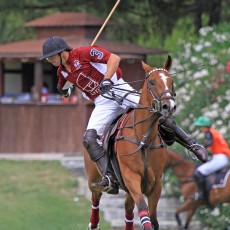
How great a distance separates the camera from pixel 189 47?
80.9 ft

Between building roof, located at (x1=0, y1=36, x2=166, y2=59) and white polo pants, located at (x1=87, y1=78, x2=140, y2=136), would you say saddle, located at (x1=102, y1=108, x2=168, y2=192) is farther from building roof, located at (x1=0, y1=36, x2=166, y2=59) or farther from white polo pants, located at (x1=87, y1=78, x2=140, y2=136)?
building roof, located at (x1=0, y1=36, x2=166, y2=59)

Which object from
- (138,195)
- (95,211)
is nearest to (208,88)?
(95,211)

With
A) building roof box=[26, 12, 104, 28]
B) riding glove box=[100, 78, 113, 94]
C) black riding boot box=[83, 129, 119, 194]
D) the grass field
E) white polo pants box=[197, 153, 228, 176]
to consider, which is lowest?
the grass field

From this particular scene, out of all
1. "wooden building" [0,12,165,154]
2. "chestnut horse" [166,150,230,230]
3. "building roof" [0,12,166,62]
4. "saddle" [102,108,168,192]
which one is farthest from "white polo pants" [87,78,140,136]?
"wooden building" [0,12,165,154]

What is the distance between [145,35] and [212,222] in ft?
31.5

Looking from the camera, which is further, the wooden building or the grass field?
the wooden building

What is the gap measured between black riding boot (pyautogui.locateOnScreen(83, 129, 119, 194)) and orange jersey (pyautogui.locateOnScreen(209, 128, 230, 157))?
7.46m

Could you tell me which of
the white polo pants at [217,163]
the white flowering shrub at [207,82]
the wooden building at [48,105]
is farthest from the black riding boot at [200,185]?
the wooden building at [48,105]

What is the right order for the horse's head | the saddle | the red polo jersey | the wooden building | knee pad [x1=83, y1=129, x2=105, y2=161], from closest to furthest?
1. the horse's head
2. the saddle
3. the red polo jersey
4. knee pad [x1=83, y1=129, x2=105, y2=161]
5. the wooden building

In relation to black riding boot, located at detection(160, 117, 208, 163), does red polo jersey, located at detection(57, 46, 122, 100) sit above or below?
above

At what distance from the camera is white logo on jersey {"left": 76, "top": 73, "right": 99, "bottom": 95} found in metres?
12.7

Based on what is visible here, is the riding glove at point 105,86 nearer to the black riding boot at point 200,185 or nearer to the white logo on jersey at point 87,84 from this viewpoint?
the white logo on jersey at point 87,84

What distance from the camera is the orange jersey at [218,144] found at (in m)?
19.9

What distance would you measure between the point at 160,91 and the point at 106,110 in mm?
1794
